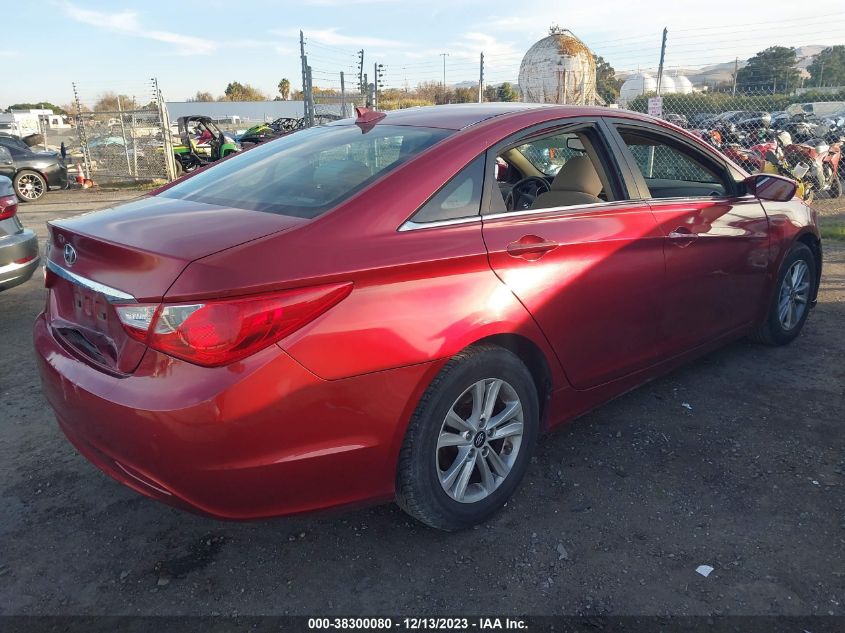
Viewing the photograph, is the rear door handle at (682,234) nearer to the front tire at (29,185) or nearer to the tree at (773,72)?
the front tire at (29,185)

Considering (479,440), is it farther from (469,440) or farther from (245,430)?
(245,430)

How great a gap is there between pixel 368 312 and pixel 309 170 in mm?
936

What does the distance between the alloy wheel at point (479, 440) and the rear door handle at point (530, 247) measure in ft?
1.67

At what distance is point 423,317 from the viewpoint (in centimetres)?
221

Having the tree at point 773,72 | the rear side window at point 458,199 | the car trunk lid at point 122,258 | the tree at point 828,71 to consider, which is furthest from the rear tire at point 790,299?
the tree at point 828,71

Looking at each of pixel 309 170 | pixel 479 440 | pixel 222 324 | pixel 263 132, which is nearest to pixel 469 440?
pixel 479 440

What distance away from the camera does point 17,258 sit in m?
4.86

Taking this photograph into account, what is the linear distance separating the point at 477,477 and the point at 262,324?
118 cm

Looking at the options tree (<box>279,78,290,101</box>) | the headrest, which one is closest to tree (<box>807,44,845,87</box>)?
the headrest

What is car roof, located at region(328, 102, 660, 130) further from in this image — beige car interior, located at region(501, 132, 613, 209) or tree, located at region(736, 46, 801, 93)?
tree, located at region(736, 46, 801, 93)

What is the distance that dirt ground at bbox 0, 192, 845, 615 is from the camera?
2248 mm

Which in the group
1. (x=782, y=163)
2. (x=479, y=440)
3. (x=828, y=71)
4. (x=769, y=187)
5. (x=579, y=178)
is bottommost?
(x=479, y=440)

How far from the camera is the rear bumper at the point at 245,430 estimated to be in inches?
75.1

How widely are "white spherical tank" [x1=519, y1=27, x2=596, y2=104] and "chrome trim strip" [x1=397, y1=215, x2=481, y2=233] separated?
21278mm
